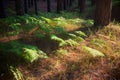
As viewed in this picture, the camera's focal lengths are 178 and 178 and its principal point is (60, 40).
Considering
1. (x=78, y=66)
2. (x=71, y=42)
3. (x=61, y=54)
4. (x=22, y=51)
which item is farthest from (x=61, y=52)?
(x=22, y=51)

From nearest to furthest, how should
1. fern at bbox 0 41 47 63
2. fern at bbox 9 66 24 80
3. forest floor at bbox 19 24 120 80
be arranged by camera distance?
1. fern at bbox 9 66 24 80
2. forest floor at bbox 19 24 120 80
3. fern at bbox 0 41 47 63

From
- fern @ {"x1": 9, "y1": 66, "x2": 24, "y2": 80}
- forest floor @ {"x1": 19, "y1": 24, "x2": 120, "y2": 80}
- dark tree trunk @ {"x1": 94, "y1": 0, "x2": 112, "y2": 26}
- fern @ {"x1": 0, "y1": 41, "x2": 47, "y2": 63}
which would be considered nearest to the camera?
fern @ {"x1": 9, "y1": 66, "x2": 24, "y2": 80}

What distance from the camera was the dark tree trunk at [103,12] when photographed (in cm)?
902

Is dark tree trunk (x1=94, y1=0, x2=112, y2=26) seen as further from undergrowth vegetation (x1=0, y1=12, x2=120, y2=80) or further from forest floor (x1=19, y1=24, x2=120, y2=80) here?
forest floor (x1=19, y1=24, x2=120, y2=80)

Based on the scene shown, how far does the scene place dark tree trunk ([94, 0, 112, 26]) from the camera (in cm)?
902

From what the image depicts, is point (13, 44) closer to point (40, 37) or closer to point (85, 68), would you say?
point (40, 37)

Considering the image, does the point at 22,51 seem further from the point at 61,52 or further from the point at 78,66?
the point at 78,66

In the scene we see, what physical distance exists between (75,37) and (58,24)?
7.13ft

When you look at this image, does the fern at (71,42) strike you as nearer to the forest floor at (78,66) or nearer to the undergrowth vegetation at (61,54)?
the undergrowth vegetation at (61,54)

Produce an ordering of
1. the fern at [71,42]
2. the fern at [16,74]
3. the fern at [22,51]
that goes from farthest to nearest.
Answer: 1. the fern at [71,42]
2. the fern at [22,51]
3. the fern at [16,74]

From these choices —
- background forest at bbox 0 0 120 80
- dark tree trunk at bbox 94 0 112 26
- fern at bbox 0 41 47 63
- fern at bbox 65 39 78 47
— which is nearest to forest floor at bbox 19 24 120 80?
background forest at bbox 0 0 120 80

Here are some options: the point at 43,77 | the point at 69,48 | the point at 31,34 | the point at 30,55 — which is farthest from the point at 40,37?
the point at 43,77

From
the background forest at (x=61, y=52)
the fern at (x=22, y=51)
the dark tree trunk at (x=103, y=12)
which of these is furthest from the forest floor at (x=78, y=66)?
the dark tree trunk at (x=103, y=12)

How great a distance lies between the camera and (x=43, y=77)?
5.54 meters
